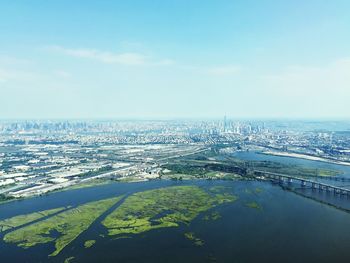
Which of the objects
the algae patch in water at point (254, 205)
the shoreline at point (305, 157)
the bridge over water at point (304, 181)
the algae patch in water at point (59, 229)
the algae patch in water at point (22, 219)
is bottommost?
the algae patch in water at point (22, 219)

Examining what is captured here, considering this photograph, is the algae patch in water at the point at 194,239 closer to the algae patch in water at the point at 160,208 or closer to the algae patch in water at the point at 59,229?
the algae patch in water at the point at 160,208

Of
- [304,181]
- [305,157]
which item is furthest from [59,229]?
[305,157]

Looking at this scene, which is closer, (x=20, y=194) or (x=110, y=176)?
(x=20, y=194)

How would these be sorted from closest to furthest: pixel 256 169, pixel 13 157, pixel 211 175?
pixel 211 175, pixel 256 169, pixel 13 157

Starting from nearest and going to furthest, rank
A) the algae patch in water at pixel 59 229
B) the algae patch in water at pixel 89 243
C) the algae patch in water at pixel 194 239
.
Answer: the algae patch in water at pixel 89 243 → the algae patch in water at pixel 194 239 → the algae patch in water at pixel 59 229

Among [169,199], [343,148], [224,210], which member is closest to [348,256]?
[224,210]

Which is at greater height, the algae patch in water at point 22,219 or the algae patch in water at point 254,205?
the algae patch in water at point 254,205

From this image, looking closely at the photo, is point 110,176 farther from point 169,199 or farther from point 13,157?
point 13,157

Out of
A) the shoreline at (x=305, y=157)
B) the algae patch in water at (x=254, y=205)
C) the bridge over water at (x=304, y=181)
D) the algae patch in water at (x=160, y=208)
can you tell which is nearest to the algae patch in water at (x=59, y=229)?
the algae patch in water at (x=160, y=208)
